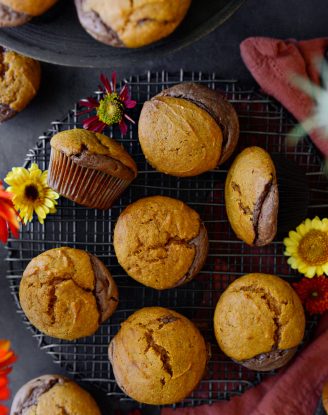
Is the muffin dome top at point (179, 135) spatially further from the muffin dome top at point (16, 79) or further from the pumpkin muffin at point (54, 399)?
the pumpkin muffin at point (54, 399)

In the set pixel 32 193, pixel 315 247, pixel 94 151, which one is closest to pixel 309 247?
pixel 315 247

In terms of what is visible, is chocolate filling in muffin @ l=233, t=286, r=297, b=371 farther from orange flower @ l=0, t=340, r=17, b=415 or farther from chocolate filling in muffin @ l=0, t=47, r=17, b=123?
chocolate filling in muffin @ l=0, t=47, r=17, b=123

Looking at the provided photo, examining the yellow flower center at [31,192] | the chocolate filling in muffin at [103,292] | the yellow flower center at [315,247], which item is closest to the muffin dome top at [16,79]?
the yellow flower center at [31,192]

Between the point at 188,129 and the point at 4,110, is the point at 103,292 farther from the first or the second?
the point at 4,110

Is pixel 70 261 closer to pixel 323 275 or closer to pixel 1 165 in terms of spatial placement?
pixel 1 165

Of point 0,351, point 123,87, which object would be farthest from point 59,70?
point 0,351

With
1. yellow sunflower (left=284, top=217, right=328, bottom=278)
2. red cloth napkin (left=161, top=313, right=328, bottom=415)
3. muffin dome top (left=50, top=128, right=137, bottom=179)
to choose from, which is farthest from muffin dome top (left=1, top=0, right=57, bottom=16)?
red cloth napkin (left=161, top=313, right=328, bottom=415)

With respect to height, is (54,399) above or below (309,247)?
below
